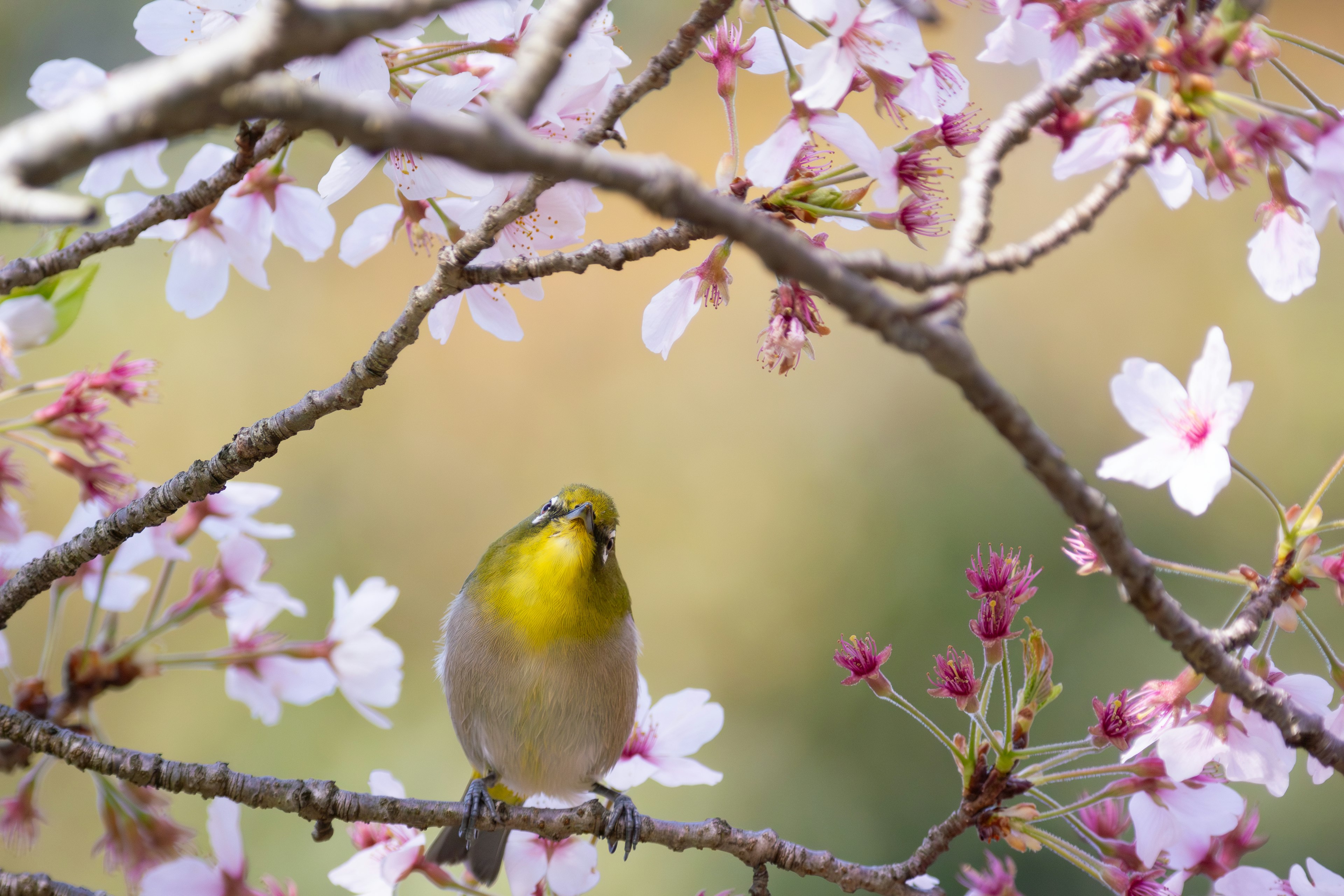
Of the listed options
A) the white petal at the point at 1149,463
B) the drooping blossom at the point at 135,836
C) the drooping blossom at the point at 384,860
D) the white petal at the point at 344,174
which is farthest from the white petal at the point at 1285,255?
the drooping blossom at the point at 135,836

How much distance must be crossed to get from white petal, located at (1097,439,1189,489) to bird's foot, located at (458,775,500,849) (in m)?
0.84

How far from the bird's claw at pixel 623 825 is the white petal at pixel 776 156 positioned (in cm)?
87

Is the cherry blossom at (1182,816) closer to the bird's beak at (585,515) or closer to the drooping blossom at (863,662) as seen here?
the drooping blossom at (863,662)

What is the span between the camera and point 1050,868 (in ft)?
12.0

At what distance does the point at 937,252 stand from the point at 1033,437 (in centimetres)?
310

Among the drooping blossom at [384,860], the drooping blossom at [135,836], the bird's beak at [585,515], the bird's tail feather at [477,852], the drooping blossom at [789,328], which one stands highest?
the drooping blossom at [789,328]

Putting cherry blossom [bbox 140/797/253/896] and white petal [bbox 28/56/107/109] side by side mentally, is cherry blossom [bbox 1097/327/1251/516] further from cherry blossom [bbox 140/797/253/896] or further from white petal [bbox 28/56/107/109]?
white petal [bbox 28/56/107/109]

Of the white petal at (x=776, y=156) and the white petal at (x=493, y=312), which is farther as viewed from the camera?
the white petal at (x=493, y=312)

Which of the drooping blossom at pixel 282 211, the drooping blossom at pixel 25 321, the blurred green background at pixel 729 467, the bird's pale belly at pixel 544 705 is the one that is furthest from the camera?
the blurred green background at pixel 729 467

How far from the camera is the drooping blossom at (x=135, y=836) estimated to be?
4.65ft

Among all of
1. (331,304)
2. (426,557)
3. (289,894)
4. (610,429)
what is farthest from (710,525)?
(289,894)

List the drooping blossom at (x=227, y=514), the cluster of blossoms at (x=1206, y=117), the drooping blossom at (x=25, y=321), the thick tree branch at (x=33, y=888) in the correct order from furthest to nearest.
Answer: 1. the drooping blossom at (x=227, y=514)
2. the drooping blossom at (x=25, y=321)
3. the thick tree branch at (x=33, y=888)
4. the cluster of blossoms at (x=1206, y=117)

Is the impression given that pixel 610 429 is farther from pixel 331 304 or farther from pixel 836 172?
pixel 836 172

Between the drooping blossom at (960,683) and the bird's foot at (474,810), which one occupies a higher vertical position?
the drooping blossom at (960,683)
